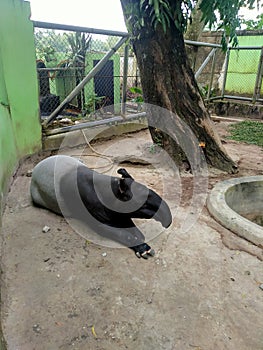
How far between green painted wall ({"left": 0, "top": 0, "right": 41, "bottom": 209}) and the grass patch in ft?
12.2

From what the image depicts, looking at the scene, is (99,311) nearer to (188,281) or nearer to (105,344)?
(105,344)

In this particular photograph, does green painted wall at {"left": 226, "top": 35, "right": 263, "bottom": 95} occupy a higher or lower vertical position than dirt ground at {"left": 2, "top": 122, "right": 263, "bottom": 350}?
higher

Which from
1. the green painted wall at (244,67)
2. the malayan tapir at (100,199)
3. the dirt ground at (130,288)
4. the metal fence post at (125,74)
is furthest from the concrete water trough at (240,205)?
the green painted wall at (244,67)

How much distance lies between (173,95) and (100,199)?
1.90m

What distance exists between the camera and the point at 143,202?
2166 mm

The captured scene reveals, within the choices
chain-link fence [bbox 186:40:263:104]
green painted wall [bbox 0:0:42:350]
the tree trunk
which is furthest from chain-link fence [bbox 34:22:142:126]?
chain-link fence [bbox 186:40:263:104]

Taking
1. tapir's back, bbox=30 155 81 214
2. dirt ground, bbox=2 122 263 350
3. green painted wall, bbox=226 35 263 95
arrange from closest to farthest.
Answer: dirt ground, bbox=2 122 263 350 → tapir's back, bbox=30 155 81 214 → green painted wall, bbox=226 35 263 95

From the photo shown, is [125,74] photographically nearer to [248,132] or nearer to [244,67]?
[248,132]

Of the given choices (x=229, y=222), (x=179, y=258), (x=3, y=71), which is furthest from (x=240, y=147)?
(x=3, y=71)

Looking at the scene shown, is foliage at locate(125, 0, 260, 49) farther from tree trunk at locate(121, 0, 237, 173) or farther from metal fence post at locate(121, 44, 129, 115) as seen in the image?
metal fence post at locate(121, 44, 129, 115)

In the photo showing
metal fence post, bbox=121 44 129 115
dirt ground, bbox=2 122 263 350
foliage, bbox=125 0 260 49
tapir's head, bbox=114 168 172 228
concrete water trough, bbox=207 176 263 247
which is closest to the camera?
dirt ground, bbox=2 122 263 350

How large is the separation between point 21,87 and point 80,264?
2.48 meters

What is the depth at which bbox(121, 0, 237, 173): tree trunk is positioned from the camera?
3.43m

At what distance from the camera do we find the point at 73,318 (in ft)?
5.43
